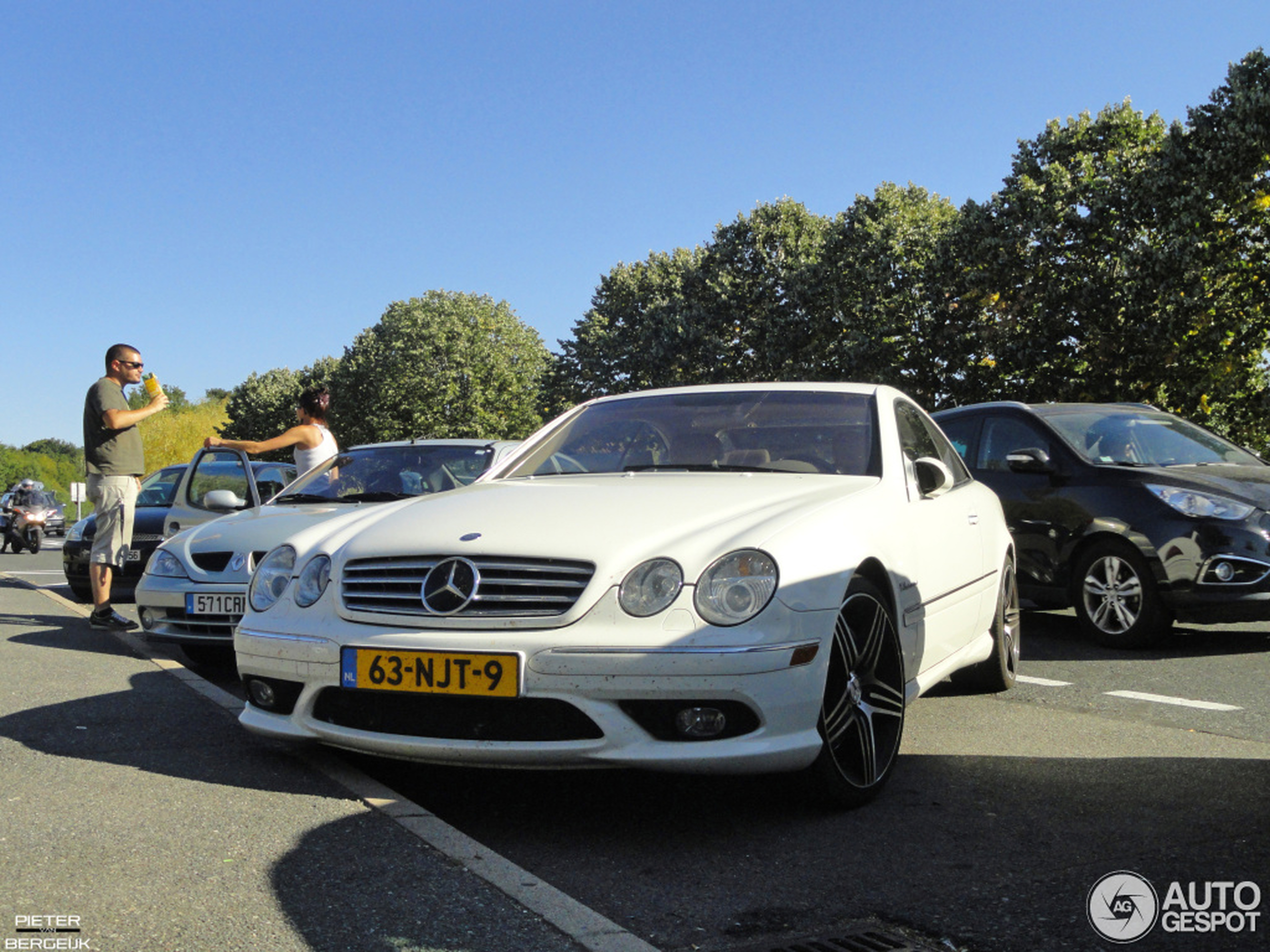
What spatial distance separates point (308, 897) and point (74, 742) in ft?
7.68

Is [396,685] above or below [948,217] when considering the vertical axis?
below

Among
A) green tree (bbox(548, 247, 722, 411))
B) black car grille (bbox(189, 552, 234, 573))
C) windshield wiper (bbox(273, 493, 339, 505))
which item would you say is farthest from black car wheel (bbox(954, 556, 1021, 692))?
green tree (bbox(548, 247, 722, 411))

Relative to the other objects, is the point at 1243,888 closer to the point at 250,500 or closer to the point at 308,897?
the point at 308,897

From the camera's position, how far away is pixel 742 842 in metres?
3.74

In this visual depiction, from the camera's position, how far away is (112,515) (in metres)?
8.74

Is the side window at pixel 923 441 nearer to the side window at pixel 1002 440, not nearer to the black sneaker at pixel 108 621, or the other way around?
the side window at pixel 1002 440

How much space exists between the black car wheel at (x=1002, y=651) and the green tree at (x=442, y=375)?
2283 inches

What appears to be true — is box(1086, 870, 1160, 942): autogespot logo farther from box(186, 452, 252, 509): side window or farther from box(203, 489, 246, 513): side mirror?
box(186, 452, 252, 509): side window

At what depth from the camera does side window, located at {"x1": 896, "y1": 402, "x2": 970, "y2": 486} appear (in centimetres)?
539

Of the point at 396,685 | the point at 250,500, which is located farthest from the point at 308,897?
the point at 250,500

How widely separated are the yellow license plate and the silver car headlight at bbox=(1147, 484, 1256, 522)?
17.9 feet

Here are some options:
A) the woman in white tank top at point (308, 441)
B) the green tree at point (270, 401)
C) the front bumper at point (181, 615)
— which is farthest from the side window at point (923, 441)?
the green tree at point (270, 401)

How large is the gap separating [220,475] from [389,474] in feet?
13.1

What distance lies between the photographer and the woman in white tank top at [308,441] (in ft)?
28.3
